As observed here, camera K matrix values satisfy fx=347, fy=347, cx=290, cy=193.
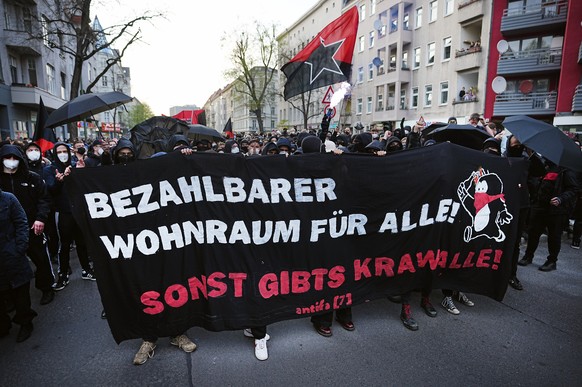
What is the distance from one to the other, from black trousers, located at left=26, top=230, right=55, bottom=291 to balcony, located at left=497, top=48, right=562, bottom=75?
83.4 ft

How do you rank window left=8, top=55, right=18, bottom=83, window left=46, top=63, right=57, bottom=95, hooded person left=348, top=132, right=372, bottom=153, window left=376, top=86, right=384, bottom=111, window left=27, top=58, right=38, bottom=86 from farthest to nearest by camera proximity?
window left=376, top=86, right=384, bottom=111
window left=46, top=63, right=57, bottom=95
window left=27, top=58, right=38, bottom=86
window left=8, top=55, right=18, bottom=83
hooded person left=348, top=132, right=372, bottom=153

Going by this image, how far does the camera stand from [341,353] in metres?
3.36

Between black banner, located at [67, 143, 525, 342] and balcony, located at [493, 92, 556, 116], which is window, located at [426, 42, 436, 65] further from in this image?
black banner, located at [67, 143, 525, 342]

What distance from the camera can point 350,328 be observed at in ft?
12.4

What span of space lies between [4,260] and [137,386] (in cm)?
193

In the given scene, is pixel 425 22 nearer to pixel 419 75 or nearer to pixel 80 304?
pixel 419 75

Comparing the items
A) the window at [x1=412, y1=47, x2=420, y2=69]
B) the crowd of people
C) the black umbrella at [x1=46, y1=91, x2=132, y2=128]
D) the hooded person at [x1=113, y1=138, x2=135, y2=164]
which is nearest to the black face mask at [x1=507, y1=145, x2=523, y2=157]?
the crowd of people

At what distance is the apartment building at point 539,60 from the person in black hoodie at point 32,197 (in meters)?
20.5

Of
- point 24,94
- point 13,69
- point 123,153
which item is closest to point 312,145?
point 123,153

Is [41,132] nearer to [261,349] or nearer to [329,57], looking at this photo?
[329,57]

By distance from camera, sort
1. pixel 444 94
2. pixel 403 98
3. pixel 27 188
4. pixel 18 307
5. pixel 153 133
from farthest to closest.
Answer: pixel 403 98, pixel 444 94, pixel 153 133, pixel 27 188, pixel 18 307

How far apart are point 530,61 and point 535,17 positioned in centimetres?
246

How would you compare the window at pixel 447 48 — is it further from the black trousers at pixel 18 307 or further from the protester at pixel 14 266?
the black trousers at pixel 18 307

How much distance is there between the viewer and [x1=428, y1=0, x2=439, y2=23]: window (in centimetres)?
2727
